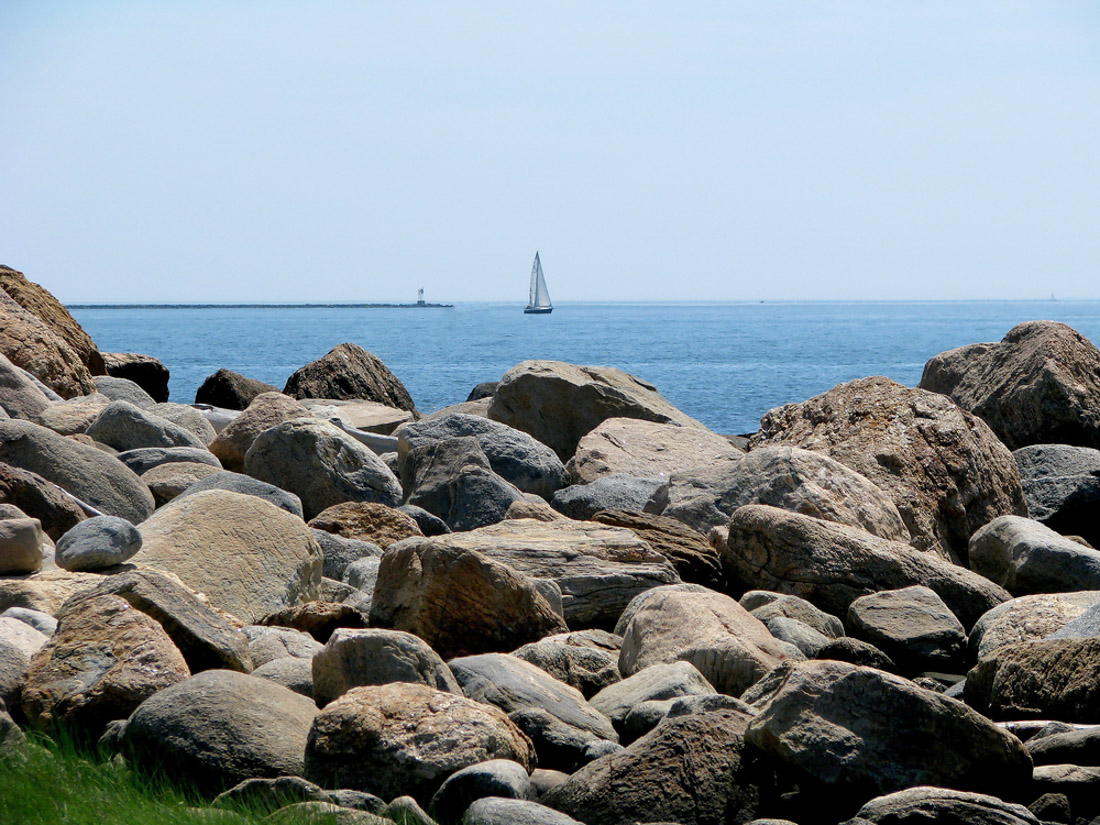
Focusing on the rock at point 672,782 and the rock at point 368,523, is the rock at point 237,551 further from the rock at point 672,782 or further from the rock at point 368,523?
the rock at point 672,782

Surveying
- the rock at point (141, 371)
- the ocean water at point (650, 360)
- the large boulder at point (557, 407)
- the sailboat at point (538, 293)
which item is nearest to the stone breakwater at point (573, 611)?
the large boulder at point (557, 407)

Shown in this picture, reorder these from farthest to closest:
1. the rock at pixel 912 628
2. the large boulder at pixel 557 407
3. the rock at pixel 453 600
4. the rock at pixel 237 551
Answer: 1. the large boulder at pixel 557 407
2. the rock at pixel 912 628
3. the rock at pixel 237 551
4. the rock at pixel 453 600

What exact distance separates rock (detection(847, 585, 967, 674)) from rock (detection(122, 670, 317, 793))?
4.27 m

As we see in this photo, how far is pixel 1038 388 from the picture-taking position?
14539mm

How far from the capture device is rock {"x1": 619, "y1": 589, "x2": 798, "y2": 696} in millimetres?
6387

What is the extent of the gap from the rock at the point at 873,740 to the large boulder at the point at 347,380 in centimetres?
1466

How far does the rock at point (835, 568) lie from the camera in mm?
8633

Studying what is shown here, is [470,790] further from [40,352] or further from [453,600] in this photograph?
[40,352]

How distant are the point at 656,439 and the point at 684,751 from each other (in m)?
9.01

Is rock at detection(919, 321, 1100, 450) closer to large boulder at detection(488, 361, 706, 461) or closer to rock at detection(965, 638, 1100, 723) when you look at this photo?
large boulder at detection(488, 361, 706, 461)

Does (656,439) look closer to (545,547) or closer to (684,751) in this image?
(545,547)

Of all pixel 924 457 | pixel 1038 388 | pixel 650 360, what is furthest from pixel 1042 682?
pixel 650 360

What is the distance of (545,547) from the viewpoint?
26.9 feet

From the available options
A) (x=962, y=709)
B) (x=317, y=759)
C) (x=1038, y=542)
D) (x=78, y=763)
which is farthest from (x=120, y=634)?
(x=1038, y=542)
